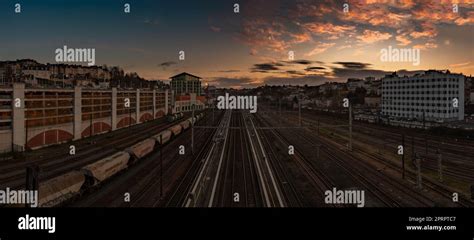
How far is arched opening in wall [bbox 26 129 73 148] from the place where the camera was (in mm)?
27578

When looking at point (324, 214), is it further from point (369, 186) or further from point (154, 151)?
point (154, 151)

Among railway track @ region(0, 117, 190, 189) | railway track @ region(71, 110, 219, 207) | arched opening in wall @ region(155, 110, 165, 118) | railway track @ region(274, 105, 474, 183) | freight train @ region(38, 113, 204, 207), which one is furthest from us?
arched opening in wall @ region(155, 110, 165, 118)

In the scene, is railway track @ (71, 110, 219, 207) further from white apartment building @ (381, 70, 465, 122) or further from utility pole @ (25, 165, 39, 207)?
white apartment building @ (381, 70, 465, 122)

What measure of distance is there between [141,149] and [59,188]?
38.1 feet

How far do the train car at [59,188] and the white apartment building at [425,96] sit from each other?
5394cm

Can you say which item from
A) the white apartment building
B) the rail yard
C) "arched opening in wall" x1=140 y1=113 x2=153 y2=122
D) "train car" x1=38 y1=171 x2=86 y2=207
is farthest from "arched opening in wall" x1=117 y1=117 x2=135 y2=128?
the white apartment building

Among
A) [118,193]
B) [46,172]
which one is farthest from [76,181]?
[46,172]

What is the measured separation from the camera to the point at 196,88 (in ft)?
235

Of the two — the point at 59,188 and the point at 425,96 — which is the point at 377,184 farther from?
the point at 425,96

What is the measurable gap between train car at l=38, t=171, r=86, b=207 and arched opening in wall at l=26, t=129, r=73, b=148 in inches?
529

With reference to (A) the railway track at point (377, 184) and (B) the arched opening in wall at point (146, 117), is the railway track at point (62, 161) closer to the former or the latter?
(B) the arched opening in wall at point (146, 117)

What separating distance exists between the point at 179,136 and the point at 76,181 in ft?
85.6

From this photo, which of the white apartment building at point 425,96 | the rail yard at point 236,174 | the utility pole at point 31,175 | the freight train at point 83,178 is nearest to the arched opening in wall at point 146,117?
the rail yard at point 236,174

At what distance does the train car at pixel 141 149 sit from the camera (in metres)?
25.3
